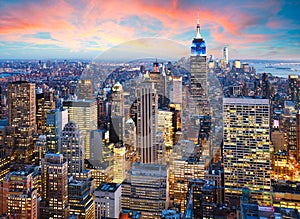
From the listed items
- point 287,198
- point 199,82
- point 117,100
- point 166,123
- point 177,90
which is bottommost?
point 287,198

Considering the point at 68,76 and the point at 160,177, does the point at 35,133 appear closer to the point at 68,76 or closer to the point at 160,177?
the point at 68,76

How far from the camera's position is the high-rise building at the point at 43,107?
22.4 feet

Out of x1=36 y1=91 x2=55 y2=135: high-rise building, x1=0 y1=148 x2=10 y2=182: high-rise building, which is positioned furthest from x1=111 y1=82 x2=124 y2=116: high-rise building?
x1=36 y1=91 x2=55 y2=135: high-rise building

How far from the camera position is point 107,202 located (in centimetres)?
394

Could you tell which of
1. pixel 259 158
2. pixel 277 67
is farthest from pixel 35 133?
pixel 277 67

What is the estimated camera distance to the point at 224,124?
5199mm

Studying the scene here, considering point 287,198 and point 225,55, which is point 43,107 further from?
point 287,198

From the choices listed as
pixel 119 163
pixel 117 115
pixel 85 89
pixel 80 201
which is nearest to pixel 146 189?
pixel 119 163

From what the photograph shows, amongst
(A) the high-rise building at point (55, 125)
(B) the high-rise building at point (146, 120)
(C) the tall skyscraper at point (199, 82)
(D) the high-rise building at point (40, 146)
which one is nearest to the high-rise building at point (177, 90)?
(C) the tall skyscraper at point (199, 82)

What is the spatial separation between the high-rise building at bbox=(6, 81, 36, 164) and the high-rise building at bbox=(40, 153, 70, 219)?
4.59 feet

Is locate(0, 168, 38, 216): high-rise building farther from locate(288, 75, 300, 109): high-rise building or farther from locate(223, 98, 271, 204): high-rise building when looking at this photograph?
locate(288, 75, 300, 109): high-rise building

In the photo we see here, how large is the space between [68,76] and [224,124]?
2.59m

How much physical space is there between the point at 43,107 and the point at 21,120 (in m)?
0.57

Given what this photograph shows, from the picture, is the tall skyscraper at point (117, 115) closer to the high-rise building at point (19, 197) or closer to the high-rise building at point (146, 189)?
the high-rise building at point (146, 189)
